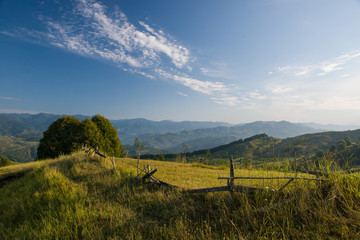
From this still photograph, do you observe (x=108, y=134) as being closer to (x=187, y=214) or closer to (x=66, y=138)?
(x=66, y=138)

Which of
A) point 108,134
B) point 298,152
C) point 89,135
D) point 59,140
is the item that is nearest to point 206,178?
point 89,135

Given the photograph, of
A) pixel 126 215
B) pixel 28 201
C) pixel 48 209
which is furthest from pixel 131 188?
pixel 28 201

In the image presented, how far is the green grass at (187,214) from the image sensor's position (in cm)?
303

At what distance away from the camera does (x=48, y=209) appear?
4816mm

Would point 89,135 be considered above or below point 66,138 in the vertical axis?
above

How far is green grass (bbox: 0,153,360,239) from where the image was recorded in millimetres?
3033

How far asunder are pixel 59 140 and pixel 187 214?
17.5 m

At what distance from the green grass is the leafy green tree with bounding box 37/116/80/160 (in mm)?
10791

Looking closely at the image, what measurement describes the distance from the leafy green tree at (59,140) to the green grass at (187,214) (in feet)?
35.4


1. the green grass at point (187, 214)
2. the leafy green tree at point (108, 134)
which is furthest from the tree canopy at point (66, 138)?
the green grass at point (187, 214)

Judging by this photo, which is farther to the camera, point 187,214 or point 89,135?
point 89,135

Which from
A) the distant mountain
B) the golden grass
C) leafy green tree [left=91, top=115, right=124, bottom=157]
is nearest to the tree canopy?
leafy green tree [left=91, top=115, right=124, bottom=157]

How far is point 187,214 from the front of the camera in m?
4.12

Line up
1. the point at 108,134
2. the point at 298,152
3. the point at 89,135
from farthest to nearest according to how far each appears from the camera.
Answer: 1. the point at 298,152
2. the point at 108,134
3. the point at 89,135
